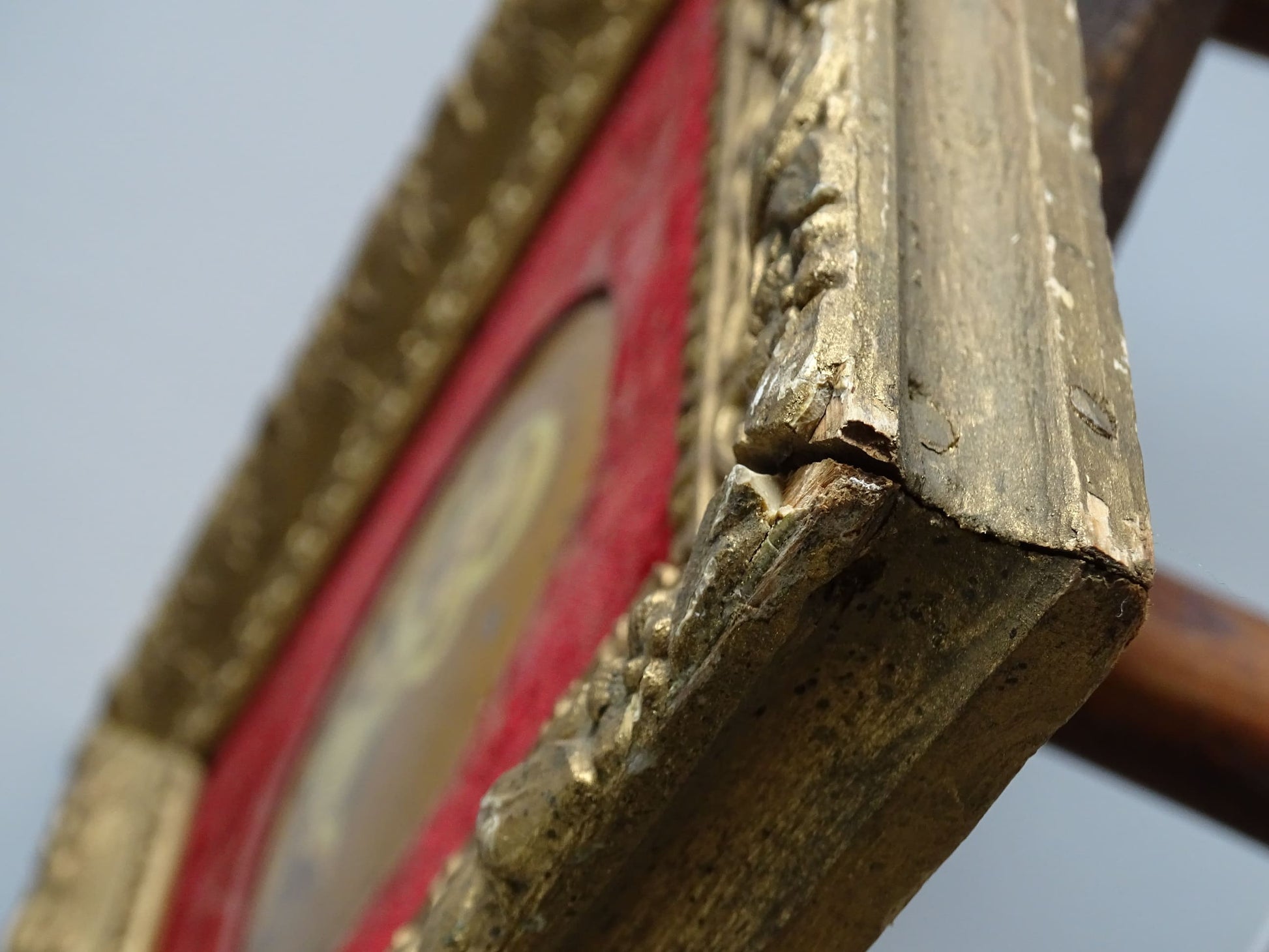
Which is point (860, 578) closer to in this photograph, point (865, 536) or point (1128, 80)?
point (865, 536)

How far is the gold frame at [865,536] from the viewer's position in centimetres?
44

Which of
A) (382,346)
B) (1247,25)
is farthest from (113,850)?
(1247,25)

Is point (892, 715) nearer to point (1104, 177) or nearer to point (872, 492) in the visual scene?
point (872, 492)

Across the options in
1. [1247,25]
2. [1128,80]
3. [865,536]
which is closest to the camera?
[865,536]

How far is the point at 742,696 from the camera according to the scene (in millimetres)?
460

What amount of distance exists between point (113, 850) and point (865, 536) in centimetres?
147

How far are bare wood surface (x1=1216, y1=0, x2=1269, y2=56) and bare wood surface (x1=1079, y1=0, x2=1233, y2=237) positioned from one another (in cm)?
9

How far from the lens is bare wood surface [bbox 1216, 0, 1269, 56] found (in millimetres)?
1091

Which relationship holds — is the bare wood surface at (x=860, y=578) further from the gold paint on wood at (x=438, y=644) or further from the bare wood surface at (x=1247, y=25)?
the bare wood surface at (x=1247, y=25)

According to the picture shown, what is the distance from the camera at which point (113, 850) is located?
5.48 ft

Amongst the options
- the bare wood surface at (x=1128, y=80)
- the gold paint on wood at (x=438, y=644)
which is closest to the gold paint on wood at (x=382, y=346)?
the gold paint on wood at (x=438, y=644)

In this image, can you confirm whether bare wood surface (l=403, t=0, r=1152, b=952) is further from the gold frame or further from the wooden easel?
the wooden easel

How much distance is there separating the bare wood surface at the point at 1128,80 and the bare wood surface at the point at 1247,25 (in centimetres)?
9

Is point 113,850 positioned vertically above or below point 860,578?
below
